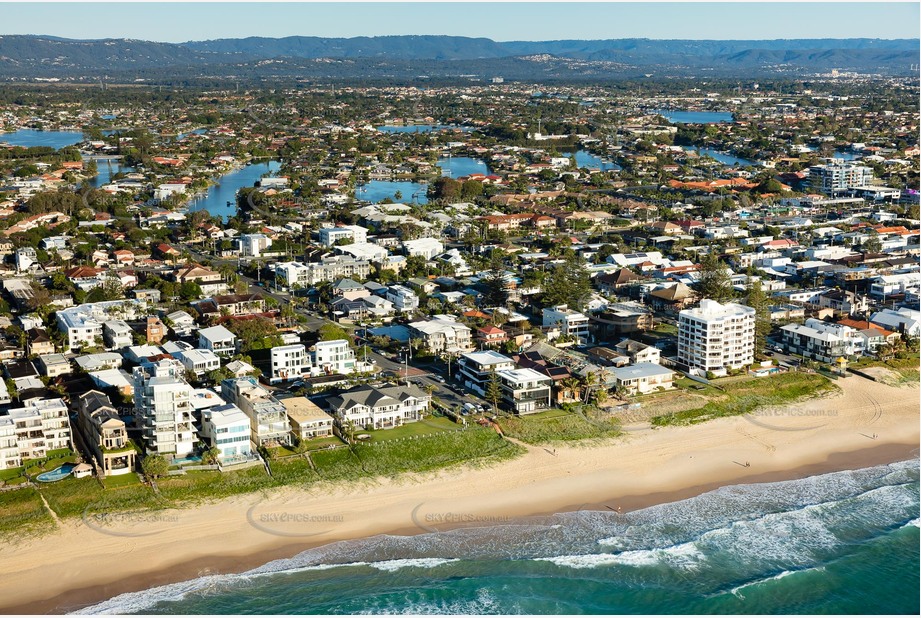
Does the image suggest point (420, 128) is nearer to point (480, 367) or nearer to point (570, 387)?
point (480, 367)

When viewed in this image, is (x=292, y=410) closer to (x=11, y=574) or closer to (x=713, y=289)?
(x=11, y=574)

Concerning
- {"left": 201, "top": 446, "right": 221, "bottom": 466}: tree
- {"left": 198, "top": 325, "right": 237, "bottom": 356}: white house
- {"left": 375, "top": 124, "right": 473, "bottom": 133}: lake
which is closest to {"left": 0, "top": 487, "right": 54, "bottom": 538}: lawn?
{"left": 201, "top": 446, "right": 221, "bottom": 466}: tree

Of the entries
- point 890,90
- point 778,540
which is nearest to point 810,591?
point 778,540

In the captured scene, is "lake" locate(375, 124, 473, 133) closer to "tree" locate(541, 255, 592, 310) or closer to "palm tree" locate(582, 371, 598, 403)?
"tree" locate(541, 255, 592, 310)

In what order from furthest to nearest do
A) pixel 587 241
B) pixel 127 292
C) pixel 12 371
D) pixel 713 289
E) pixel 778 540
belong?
pixel 587 241
pixel 127 292
pixel 713 289
pixel 12 371
pixel 778 540

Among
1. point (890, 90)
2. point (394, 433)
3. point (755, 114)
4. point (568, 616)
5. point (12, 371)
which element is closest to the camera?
point (568, 616)

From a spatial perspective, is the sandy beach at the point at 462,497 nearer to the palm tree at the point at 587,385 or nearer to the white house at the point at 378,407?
the palm tree at the point at 587,385

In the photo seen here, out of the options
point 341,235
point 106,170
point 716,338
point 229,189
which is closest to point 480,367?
point 716,338
